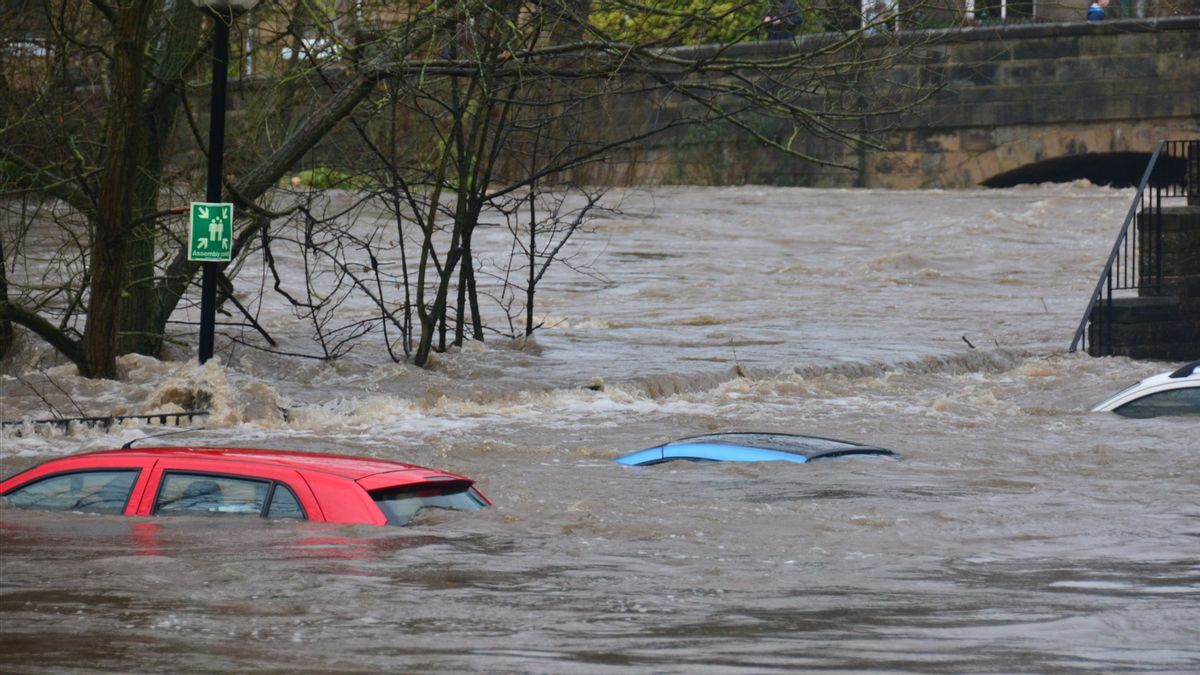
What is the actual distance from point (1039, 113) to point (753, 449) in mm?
27402

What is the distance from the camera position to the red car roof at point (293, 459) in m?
8.09

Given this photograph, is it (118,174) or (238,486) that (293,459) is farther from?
(118,174)

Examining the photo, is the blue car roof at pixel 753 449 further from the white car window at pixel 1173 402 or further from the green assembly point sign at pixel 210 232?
the green assembly point sign at pixel 210 232

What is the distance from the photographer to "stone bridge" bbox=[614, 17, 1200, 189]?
114 feet

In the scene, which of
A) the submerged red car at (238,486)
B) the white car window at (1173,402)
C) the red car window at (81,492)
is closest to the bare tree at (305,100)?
the white car window at (1173,402)

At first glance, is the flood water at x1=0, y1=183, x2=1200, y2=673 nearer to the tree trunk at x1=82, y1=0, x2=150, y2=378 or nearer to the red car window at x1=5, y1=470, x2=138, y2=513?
the red car window at x1=5, y1=470, x2=138, y2=513

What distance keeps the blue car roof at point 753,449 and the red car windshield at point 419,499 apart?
2.46m

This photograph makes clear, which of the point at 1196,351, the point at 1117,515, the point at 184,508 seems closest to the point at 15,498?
the point at 184,508

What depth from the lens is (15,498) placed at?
340 inches

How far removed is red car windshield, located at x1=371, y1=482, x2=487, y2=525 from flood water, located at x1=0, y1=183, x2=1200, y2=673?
0.12 meters

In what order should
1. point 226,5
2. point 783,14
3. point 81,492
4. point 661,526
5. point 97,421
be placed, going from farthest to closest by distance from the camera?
point 783,14 < point 97,421 < point 226,5 < point 661,526 < point 81,492

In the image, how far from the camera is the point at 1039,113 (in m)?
36.5

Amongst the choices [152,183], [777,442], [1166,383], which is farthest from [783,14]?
[152,183]

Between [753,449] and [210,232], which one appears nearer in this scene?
[753,449]
